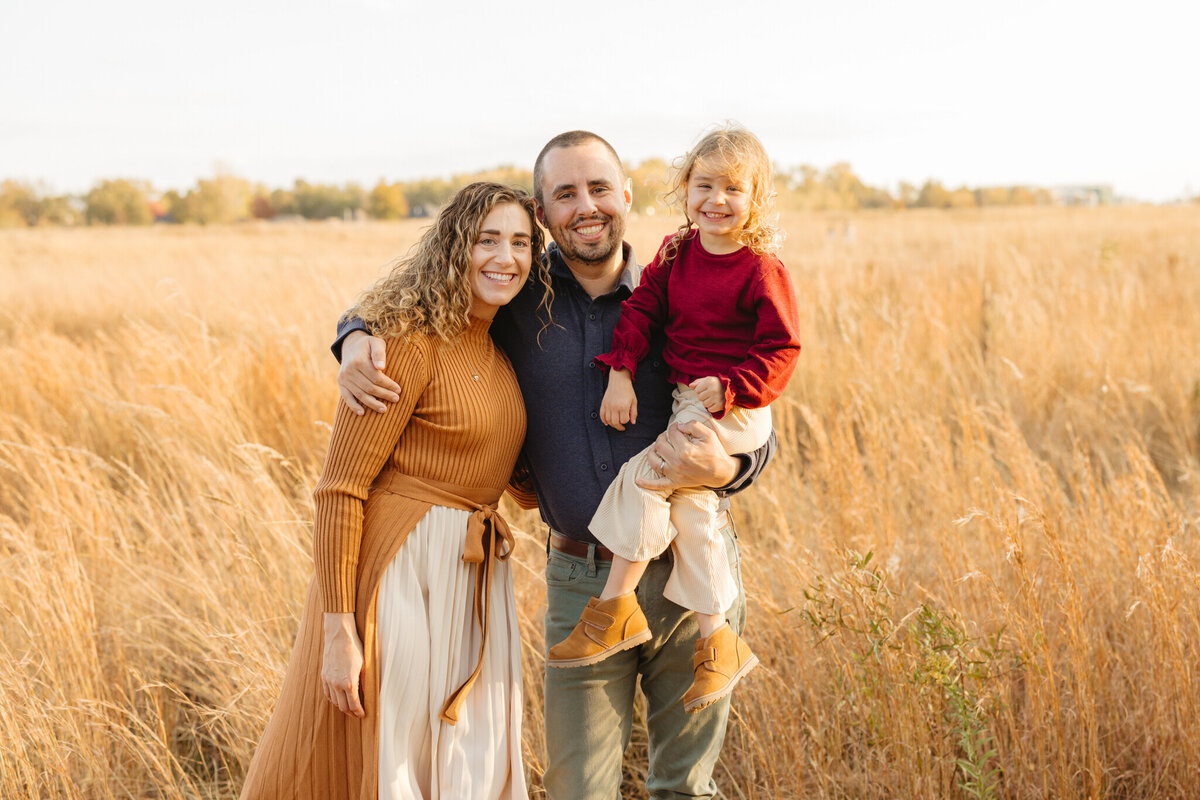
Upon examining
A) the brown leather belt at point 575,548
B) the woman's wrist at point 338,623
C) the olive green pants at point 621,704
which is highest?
the brown leather belt at point 575,548

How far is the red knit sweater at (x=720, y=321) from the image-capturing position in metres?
2.01

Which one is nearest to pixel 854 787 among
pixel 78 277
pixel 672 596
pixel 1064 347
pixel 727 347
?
pixel 672 596

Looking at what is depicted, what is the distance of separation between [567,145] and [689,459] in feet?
3.34

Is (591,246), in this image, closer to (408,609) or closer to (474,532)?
(474,532)

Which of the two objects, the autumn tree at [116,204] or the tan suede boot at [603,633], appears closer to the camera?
the tan suede boot at [603,633]

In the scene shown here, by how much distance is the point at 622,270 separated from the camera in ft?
7.89

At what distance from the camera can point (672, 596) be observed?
6.94 ft

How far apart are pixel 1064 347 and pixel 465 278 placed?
5.08 meters

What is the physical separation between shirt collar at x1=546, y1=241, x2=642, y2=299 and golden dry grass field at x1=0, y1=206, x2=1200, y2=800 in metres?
1.00

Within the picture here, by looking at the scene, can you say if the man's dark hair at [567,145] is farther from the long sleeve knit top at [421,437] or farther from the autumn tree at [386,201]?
the autumn tree at [386,201]

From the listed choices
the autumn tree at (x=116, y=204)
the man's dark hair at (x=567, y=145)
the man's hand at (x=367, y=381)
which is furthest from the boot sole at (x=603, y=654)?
the autumn tree at (x=116, y=204)

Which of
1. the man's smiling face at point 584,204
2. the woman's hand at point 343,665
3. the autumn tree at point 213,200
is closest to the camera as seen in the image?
the woman's hand at point 343,665

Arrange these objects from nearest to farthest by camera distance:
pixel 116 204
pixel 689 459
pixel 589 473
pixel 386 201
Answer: pixel 689 459
pixel 589 473
pixel 116 204
pixel 386 201

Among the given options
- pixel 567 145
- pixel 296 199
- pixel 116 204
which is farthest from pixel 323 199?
pixel 567 145
